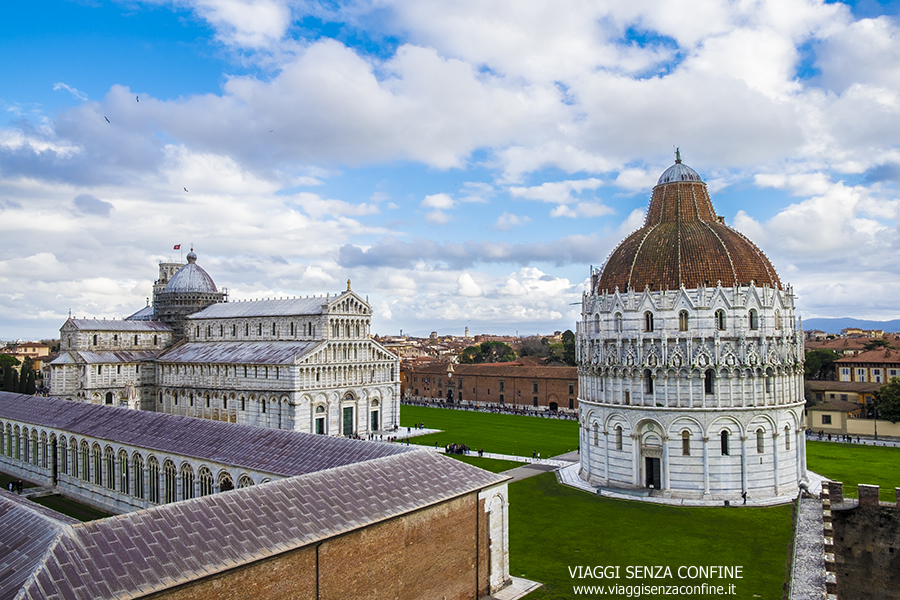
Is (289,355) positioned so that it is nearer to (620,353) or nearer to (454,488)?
(620,353)

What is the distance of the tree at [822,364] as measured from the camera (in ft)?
283

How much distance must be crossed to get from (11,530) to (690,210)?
39686 mm

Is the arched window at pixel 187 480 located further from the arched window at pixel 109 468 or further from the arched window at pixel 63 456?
the arched window at pixel 63 456

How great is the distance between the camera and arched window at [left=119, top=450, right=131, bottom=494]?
110ft

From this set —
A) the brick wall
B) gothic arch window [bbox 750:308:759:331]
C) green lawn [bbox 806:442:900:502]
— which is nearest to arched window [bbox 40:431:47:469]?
the brick wall

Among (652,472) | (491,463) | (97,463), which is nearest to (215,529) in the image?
(97,463)

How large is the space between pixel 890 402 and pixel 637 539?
138 ft

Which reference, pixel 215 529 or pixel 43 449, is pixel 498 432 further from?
pixel 215 529

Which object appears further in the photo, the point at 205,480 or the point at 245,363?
the point at 245,363

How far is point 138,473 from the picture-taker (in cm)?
3250

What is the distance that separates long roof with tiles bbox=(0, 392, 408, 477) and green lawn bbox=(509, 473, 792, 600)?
7.84 metres

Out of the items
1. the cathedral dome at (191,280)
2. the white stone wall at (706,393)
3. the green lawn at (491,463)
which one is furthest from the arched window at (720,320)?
the cathedral dome at (191,280)

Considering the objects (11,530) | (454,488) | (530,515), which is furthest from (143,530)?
(530,515)

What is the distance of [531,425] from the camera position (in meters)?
68.8
